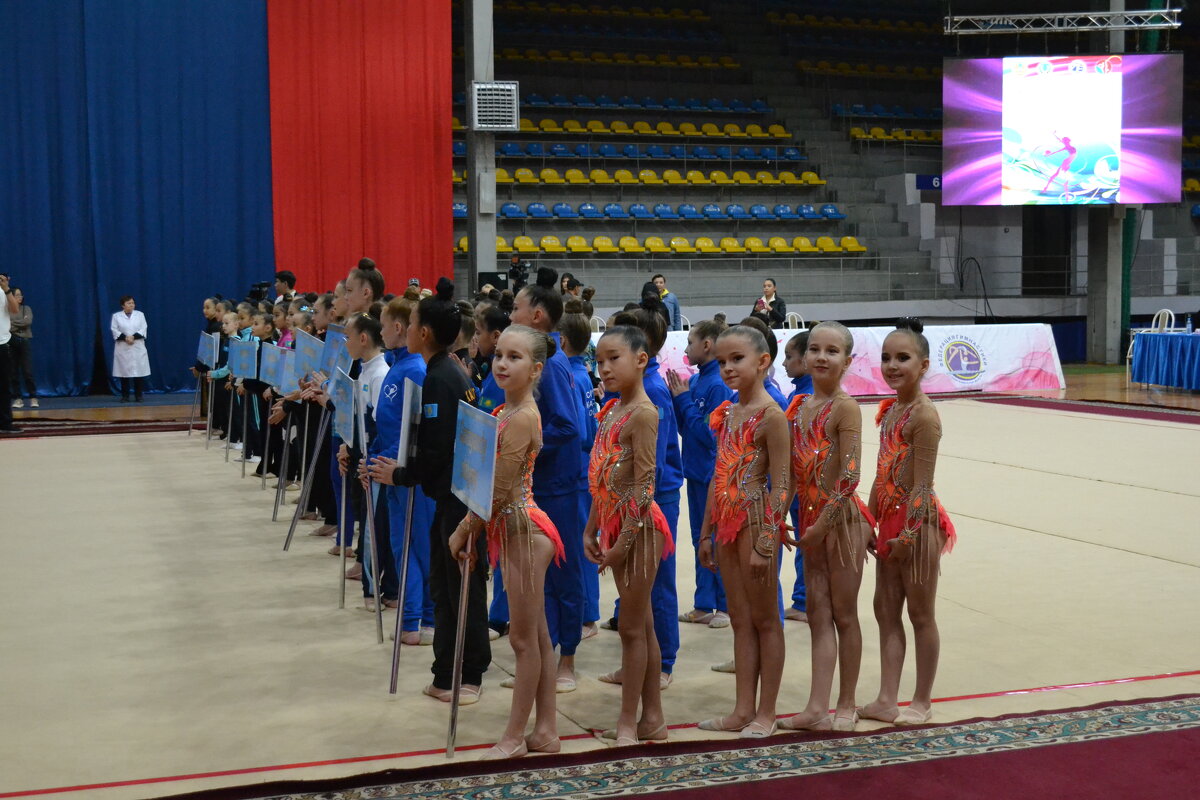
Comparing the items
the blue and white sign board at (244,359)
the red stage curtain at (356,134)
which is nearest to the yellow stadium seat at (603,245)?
the red stage curtain at (356,134)

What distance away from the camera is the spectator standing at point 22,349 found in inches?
598

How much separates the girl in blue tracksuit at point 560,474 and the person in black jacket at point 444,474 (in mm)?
299

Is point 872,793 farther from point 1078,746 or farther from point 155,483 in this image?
point 155,483

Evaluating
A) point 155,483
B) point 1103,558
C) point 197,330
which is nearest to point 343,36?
point 197,330

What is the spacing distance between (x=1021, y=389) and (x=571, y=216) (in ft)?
30.0

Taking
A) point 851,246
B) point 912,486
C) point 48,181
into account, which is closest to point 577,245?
point 851,246

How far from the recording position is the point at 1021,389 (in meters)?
16.7

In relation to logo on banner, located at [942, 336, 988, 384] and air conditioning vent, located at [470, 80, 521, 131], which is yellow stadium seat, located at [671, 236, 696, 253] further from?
logo on banner, located at [942, 336, 988, 384]

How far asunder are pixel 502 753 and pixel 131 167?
51.1ft

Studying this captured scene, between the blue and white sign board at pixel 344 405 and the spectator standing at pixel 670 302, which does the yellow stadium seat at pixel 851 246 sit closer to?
the spectator standing at pixel 670 302

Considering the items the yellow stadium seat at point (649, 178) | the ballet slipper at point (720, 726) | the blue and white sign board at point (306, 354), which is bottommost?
the ballet slipper at point (720, 726)

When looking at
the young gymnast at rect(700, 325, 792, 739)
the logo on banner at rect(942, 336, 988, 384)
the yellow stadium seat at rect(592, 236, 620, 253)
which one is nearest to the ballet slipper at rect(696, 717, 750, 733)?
the young gymnast at rect(700, 325, 792, 739)

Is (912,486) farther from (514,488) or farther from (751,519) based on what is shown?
(514,488)

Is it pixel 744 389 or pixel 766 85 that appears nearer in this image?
pixel 744 389
